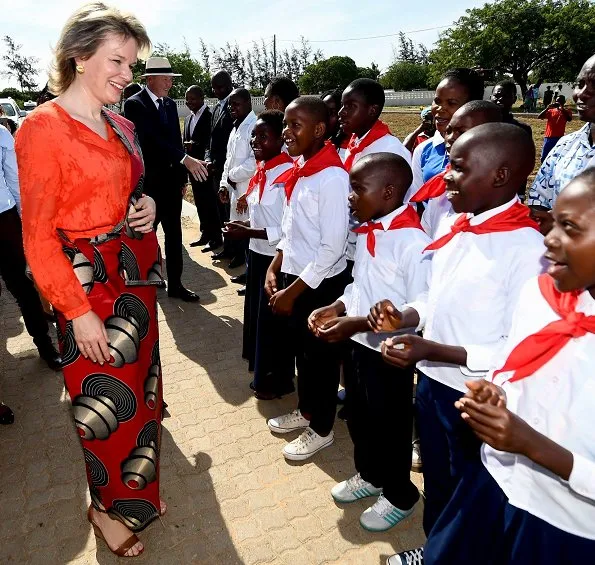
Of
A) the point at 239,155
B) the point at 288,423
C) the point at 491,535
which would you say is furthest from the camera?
the point at 239,155

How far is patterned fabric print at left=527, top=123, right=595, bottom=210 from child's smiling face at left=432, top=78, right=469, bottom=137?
0.63 m

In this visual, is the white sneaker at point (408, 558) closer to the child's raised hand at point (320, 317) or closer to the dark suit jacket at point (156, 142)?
the child's raised hand at point (320, 317)

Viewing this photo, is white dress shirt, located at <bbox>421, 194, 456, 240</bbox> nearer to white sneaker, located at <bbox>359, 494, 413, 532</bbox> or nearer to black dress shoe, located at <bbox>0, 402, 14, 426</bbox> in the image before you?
white sneaker, located at <bbox>359, 494, 413, 532</bbox>

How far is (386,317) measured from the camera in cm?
183

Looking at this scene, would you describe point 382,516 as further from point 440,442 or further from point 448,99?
point 448,99

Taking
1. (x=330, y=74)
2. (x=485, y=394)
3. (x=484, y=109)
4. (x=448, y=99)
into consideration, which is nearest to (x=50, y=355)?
(x=448, y=99)

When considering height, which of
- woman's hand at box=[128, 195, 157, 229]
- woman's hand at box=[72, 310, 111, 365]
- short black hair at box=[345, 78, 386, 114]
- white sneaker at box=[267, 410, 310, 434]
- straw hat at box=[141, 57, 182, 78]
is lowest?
white sneaker at box=[267, 410, 310, 434]

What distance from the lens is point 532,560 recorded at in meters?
1.33

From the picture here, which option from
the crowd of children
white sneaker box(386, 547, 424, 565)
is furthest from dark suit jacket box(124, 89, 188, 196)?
white sneaker box(386, 547, 424, 565)

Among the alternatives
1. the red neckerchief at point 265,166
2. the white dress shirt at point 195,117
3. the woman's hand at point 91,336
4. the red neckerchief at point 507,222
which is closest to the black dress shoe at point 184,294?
the red neckerchief at point 265,166

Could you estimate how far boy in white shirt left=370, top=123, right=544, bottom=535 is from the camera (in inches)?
64.8

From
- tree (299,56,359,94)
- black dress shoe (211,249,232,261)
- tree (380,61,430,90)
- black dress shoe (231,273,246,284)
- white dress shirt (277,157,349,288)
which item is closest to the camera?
white dress shirt (277,157,349,288)

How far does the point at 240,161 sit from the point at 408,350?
4060 mm

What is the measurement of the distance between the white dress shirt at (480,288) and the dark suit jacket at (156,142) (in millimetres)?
3872
